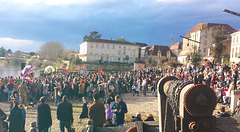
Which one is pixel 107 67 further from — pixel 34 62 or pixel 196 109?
pixel 196 109

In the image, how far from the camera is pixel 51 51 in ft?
266

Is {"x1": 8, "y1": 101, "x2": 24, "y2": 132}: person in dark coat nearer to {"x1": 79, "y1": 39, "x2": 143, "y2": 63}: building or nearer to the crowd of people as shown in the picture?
the crowd of people

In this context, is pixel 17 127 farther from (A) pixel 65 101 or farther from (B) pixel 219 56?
(B) pixel 219 56

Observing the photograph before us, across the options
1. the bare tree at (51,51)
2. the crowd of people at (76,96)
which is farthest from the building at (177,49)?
the crowd of people at (76,96)

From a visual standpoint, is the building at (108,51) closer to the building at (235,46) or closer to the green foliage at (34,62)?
the green foliage at (34,62)

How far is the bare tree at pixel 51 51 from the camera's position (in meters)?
78.7

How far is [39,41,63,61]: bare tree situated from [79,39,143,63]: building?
12156mm

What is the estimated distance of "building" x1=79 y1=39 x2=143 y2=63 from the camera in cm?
7156

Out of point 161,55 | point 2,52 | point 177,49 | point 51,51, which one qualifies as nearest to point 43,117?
point 161,55

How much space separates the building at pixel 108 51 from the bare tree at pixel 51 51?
12156mm

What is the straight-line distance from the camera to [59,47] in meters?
84.6

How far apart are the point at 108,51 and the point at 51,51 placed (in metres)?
27.6

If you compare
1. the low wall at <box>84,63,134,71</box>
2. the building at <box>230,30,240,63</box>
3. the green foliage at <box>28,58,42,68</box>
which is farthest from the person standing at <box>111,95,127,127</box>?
the green foliage at <box>28,58,42,68</box>

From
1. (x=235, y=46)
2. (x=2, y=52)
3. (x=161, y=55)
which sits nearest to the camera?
(x=235, y=46)
